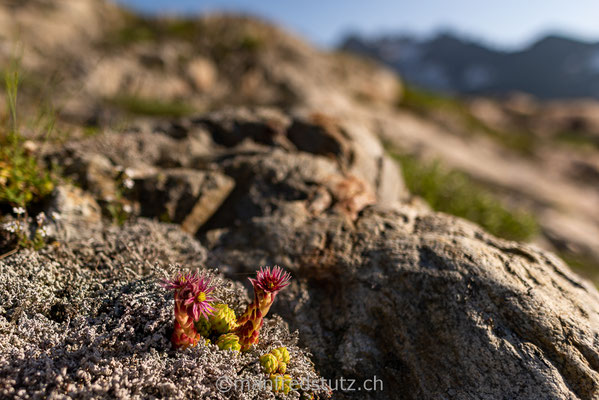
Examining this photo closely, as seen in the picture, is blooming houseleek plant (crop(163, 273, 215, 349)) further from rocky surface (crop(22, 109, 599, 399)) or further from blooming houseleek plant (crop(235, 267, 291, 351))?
rocky surface (crop(22, 109, 599, 399))

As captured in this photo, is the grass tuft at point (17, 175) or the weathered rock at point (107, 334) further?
the grass tuft at point (17, 175)

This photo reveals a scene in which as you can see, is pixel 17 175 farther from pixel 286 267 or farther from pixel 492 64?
pixel 492 64

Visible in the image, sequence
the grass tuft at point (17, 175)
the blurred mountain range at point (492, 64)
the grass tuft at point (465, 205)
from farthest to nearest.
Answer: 1. the blurred mountain range at point (492, 64)
2. the grass tuft at point (465, 205)
3. the grass tuft at point (17, 175)

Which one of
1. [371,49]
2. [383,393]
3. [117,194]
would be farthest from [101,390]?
[371,49]

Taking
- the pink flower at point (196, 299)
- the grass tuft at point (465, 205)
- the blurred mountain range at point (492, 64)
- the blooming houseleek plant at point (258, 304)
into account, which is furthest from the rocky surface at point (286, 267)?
the blurred mountain range at point (492, 64)

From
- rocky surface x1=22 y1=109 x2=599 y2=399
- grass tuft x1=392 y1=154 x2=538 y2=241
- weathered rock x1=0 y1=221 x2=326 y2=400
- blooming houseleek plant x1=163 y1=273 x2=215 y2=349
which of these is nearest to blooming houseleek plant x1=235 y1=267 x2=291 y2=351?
weathered rock x1=0 y1=221 x2=326 y2=400

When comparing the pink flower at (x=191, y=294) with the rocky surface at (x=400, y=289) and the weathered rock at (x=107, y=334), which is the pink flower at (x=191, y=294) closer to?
the weathered rock at (x=107, y=334)
